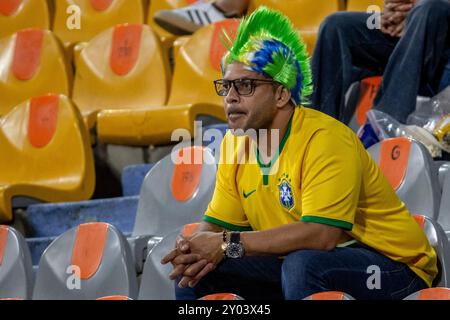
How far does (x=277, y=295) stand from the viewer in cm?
207

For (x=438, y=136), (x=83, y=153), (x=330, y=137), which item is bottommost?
(x=83, y=153)

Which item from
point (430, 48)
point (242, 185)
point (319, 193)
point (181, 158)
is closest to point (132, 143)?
point (181, 158)

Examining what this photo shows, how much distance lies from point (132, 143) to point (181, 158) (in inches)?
27.5

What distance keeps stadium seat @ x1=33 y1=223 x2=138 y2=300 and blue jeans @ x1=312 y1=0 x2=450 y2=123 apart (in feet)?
2.57

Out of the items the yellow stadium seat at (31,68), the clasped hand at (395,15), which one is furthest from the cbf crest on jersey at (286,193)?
the yellow stadium seat at (31,68)

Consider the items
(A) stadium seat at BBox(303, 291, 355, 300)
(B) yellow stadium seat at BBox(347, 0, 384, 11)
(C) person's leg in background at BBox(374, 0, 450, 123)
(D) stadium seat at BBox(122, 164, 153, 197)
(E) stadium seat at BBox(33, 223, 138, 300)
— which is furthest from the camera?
(B) yellow stadium seat at BBox(347, 0, 384, 11)

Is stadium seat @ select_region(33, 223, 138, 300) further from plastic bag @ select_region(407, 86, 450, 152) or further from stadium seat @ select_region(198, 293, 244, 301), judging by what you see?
plastic bag @ select_region(407, 86, 450, 152)

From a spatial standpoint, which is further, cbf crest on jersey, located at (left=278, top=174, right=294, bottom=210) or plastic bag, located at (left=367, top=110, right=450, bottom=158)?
plastic bag, located at (left=367, top=110, right=450, bottom=158)

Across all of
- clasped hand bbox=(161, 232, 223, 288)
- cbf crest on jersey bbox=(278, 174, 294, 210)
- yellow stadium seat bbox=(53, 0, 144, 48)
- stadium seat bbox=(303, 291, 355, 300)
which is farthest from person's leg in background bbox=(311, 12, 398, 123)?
yellow stadium seat bbox=(53, 0, 144, 48)

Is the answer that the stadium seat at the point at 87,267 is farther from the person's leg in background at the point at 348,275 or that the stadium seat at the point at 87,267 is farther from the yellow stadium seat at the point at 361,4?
the yellow stadium seat at the point at 361,4

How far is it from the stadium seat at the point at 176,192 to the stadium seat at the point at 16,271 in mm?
289

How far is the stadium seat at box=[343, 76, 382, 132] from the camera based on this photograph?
303 centimetres

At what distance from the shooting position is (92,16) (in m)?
4.24
